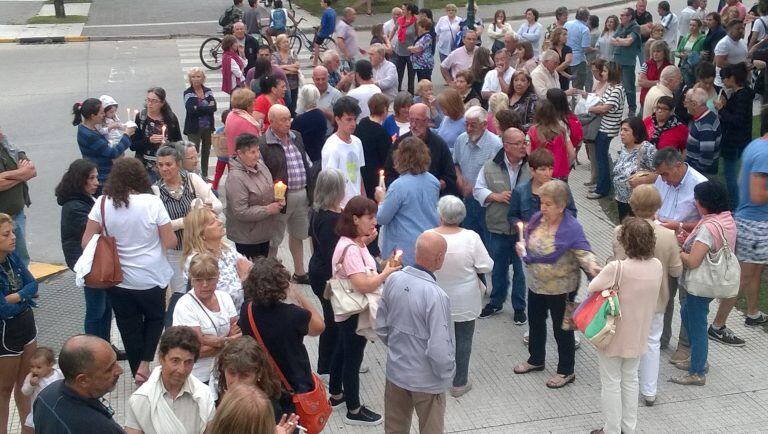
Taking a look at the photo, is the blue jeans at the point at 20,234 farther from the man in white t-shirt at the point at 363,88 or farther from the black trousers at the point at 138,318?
the man in white t-shirt at the point at 363,88

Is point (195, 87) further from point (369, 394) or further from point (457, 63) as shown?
point (369, 394)

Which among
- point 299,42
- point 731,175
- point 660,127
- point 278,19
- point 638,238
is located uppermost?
point 638,238

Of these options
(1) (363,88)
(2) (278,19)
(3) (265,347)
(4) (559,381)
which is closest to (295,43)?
(2) (278,19)

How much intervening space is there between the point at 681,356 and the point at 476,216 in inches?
91.2

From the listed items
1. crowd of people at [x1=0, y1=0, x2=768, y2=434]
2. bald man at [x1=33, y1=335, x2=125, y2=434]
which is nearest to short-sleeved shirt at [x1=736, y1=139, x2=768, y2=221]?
crowd of people at [x1=0, y1=0, x2=768, y2=434]

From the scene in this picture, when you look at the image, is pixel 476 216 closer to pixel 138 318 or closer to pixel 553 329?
pixel 553 329

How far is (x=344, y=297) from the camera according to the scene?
20.0ft

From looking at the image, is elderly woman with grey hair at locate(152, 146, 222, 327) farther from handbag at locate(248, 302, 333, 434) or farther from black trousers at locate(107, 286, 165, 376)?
handbag at locate(248, 302, 333, 434)

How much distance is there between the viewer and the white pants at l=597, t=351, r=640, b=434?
6.07m

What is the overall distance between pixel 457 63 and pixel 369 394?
289 inches

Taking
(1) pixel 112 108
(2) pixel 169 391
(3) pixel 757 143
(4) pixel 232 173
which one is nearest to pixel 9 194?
(1) pixel 112 108

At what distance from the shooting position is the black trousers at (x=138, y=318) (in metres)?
6.51

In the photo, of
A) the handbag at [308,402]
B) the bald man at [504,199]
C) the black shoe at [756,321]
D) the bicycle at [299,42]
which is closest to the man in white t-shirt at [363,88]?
the bald man at [504,199]

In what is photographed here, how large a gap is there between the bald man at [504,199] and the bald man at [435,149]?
0.32 meters
